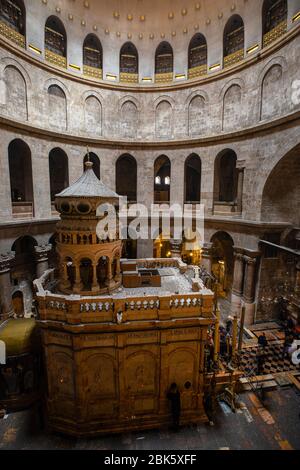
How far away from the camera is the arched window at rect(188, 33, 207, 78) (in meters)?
17.2

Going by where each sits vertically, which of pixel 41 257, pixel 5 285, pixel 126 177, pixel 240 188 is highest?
pixel 126 177

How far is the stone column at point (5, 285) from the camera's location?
13.6 m

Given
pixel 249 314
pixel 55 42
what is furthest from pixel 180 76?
pixel 249 314

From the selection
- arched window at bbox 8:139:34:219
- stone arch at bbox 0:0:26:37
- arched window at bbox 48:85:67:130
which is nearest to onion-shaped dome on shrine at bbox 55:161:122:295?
arched window at bbox 8:139:34:219

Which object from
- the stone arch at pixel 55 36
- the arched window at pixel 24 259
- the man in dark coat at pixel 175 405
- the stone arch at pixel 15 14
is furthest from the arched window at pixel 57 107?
the man in dark coat at pixel 175 405

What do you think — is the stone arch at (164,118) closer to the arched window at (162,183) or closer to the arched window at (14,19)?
the arched window at (162,183)

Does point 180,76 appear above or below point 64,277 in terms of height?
above

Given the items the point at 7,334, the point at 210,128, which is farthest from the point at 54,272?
the point at 210,128

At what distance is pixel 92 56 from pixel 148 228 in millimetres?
13003

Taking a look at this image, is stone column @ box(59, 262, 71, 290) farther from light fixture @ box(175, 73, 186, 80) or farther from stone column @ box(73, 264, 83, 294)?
light fixture @ box(175, 73, 186, 80)

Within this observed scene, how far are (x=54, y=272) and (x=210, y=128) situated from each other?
1372 cm

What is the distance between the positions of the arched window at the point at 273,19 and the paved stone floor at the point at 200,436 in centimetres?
1823

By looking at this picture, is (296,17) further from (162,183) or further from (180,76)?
(162,183)

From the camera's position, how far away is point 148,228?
1861cm
